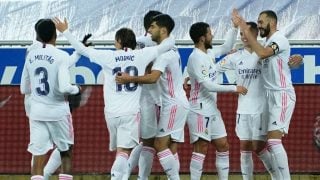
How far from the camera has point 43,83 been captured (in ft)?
58.5

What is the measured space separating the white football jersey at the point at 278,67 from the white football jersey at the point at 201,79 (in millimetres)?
579

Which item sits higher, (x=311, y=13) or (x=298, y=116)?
(x=311, y=13)

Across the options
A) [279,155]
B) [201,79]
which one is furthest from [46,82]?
[279,155]

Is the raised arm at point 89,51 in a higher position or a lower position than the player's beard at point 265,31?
lower

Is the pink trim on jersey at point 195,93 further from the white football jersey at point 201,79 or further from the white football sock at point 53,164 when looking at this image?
the white football sock at point 53,164

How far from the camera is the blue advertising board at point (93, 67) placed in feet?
69.9

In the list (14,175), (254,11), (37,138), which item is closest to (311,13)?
(254,11)

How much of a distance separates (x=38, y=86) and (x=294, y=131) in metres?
5.34

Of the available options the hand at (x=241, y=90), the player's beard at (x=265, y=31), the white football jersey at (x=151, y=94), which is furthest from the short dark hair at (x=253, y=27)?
the white football jersey at (x=151, y=94)

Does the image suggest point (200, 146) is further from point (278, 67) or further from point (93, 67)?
point (93, 67)

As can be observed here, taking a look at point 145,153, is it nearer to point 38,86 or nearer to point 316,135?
point 38,86

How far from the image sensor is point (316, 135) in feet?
70.1

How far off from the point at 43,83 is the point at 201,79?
2.35 m

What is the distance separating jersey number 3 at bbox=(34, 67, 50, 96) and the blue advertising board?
349cm
